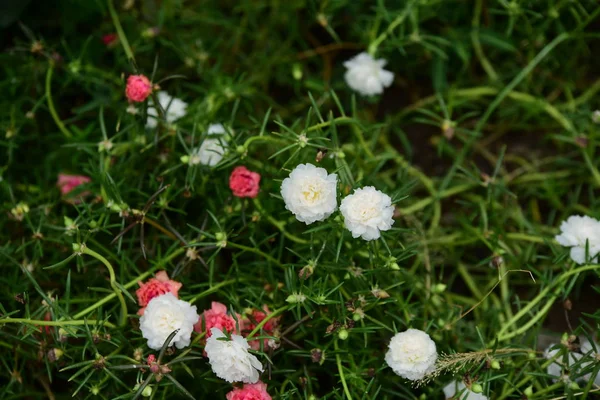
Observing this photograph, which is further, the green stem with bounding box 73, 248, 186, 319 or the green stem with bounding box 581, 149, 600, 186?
the green stem with bounding box 581, 149, 600, 186

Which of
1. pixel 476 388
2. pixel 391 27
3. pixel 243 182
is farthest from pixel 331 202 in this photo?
pixel 391 27

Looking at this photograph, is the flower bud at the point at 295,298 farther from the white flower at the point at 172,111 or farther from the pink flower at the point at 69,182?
the pink flower at the point at 69,182

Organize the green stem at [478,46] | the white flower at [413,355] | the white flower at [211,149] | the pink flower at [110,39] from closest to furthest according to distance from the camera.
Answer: the white flower at [413,355] → the white flower at [211,149] → the pink flower at [110,39] → the green stem at [478,46]

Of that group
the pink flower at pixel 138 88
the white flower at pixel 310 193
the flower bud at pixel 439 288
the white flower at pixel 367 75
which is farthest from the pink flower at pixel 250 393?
the white flower at pixel 367 75

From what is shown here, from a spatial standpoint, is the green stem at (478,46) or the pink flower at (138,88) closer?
the pink flower at (138,88)

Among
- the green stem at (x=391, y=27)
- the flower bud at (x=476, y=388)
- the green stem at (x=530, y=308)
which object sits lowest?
the green stem at (x=530, y=308)

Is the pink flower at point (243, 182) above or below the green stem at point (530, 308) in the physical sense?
above

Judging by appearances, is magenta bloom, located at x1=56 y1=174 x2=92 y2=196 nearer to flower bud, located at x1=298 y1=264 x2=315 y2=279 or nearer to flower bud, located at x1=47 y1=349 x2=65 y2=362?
flower bud, located at x1=47 y1=349 x2=65 y2=362

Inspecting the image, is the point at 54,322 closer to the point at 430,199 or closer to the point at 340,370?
the point at 340,370

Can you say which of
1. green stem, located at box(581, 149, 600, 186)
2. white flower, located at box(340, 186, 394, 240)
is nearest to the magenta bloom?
white flower, located at box(340, 186, 394, 240)
